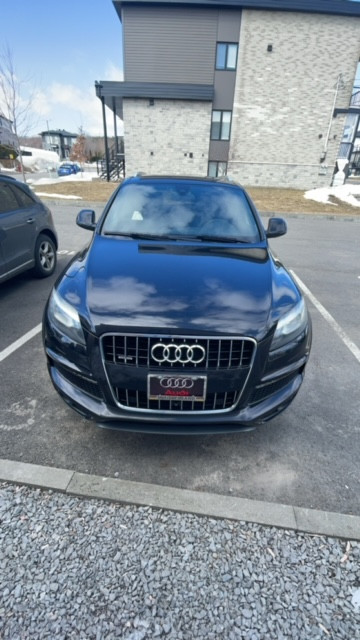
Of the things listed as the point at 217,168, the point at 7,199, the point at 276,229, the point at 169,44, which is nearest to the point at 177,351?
the point at 276,229

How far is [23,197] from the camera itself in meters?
5.05

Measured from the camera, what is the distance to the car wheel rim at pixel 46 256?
548 cm

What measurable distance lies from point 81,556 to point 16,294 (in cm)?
411

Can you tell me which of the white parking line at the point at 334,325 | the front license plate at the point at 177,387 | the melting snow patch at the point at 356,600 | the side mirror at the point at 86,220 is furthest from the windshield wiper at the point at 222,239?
the melting snow patch at the point at 356,600

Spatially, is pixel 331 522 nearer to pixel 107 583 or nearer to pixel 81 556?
pixel 107 583

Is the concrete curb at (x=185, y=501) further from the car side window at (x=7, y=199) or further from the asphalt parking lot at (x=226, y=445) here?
the car side window at (x=7, y=199)

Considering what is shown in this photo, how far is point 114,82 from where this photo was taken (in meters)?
19.1

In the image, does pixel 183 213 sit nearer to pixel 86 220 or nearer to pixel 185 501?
pixel 86 220

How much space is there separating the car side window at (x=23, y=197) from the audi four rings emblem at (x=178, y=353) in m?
4.22

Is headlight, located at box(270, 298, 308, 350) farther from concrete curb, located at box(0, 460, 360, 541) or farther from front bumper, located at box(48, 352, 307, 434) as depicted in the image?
concrete curb, located at box(0, 460, 360, 541)

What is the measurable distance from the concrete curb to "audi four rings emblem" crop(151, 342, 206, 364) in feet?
2.66

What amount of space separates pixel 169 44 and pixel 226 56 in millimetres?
3320

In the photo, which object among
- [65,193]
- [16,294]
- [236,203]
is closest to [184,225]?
[236,203]

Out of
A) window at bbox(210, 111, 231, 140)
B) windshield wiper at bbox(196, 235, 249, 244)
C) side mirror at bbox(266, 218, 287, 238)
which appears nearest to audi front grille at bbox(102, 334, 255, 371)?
windshield wiper at bbox(196, 235, 249, 244)
